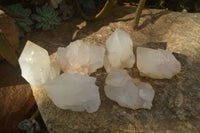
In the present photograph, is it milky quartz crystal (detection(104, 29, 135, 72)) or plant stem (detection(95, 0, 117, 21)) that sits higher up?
plant stem (detection(95, 0, 117, 21))

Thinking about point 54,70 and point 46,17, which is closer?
point 54,70

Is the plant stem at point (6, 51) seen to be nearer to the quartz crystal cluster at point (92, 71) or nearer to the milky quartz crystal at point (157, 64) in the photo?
the quartz crystal cluster at point (92, 71)

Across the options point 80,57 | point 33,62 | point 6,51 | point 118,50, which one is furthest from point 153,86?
point 6,51

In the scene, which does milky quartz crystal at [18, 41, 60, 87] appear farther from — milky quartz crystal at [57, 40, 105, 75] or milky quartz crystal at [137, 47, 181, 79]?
milky quartz crystal at [137, 47, 181, 79]

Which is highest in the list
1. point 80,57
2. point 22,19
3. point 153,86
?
point 22,19

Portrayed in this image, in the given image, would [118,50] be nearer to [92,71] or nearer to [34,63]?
[92,71]

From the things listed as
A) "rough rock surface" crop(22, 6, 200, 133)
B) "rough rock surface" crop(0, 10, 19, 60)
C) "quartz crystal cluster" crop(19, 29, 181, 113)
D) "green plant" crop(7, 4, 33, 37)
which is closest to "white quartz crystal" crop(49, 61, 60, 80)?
"quartz crystal cluster" crop(19, 29, 181, 113)

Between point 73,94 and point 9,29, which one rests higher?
point 9,29
